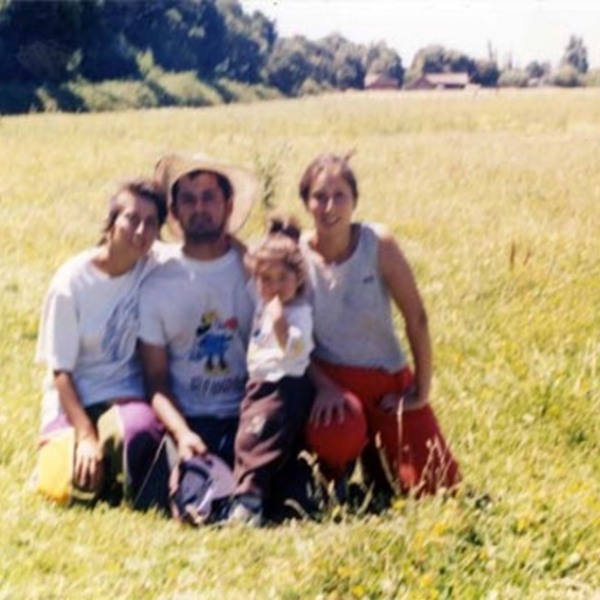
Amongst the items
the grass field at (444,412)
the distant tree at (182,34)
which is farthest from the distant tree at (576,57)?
the grass field at (444,412)

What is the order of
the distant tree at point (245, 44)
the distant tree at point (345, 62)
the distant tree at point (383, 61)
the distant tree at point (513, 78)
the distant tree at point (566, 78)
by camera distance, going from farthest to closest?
the distant tree at point (383, 61)
the distant tree at point (345, 62)
the distant tree at point (245, 44)
the distant tree at point (513, 78)
the distant tree at point (566, 78)

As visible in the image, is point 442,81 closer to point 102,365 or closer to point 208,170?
point 208,170

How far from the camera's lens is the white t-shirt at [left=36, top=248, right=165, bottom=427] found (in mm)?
4582

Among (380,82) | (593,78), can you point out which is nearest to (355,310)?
(593,78)

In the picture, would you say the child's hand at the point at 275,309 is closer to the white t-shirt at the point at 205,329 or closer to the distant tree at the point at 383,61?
the white t-shirt at the point at 205,329

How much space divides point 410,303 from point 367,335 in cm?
24

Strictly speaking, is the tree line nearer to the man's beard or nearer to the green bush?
the green bush

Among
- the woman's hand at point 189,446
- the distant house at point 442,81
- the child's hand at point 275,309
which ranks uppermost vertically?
the distant house at point 442,81

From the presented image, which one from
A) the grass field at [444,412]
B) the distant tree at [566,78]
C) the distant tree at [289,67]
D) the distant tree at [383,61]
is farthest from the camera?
the distant tree at [383,61]

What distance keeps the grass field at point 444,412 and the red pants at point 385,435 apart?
212mm

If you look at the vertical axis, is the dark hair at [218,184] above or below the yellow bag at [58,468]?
above

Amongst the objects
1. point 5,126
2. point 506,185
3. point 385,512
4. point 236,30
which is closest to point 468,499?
point 385,512

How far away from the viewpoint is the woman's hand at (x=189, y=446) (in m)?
4.33

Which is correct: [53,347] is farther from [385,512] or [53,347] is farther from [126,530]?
[385,512]
